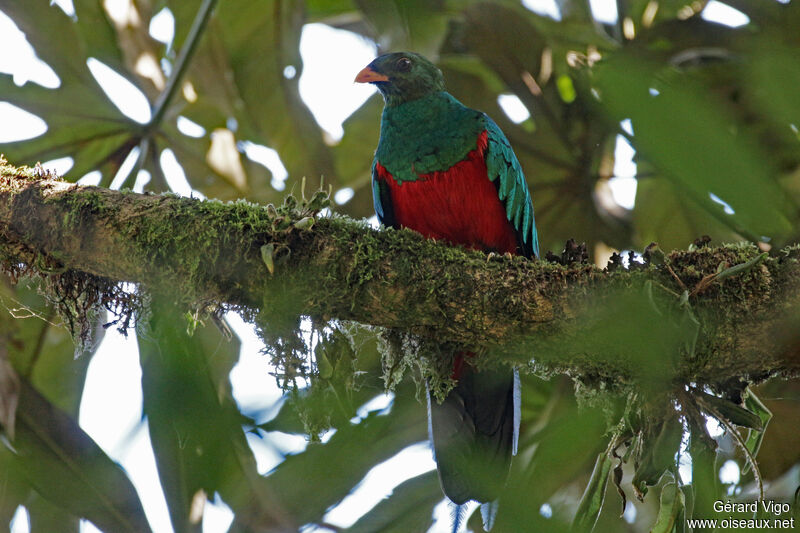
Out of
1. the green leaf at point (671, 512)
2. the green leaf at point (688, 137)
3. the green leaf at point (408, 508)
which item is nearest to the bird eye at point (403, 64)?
the green leaf at point (408, 508)

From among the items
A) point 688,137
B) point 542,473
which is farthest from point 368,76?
point 688,137

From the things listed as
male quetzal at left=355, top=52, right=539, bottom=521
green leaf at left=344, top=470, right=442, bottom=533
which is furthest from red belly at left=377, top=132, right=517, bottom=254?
green leaf at left=344, top=470, right=442, bottom=533

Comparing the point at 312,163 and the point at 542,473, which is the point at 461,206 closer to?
the point at 312,163

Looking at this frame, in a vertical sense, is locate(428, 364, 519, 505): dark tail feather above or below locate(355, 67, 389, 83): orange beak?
below

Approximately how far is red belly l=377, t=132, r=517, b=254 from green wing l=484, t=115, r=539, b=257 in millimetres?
36

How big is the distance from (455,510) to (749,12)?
2430mm

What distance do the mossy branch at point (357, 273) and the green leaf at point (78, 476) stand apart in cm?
95

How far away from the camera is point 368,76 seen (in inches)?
175

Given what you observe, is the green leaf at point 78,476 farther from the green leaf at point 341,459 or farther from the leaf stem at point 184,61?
the leaf stem at point 184,61

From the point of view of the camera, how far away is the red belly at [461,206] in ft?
12.2

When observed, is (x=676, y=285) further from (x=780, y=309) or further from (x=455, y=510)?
(x=455, y=510)

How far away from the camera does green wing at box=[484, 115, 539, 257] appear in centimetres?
381

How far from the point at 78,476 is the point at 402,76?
281cm

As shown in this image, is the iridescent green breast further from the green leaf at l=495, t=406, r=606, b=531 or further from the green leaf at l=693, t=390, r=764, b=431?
the green leaf at l=495, t=406, r=606, b=531
